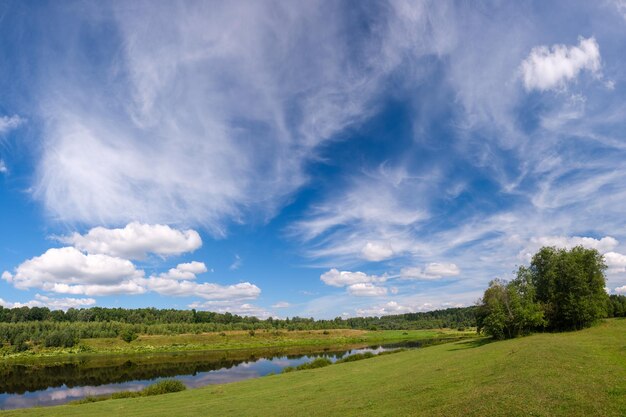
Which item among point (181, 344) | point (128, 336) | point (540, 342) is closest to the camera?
point (540, 342)

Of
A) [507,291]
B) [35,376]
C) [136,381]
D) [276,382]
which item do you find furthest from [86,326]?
[507,291]

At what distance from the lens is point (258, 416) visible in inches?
1062

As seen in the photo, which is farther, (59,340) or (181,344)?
(181,344)

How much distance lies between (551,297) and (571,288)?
14.1ft

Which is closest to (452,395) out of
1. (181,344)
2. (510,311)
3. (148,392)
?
(148,392)

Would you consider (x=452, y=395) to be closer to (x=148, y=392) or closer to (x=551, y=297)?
(x=148, y=392)

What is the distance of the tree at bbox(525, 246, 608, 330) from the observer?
6794 cm

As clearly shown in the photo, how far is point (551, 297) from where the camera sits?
241 ft

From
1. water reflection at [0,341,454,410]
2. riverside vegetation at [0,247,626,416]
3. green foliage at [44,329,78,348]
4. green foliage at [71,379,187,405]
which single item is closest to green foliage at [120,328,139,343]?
riverside vegetation at [0,247,626,416]

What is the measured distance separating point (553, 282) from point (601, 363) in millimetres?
55699

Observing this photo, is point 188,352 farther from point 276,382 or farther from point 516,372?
point 516,372

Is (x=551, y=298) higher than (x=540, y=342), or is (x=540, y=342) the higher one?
(x=551, y=298)

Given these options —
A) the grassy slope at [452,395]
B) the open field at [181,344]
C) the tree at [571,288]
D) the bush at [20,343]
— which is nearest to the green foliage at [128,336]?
the open field at [181,344]

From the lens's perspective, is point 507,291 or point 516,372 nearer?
point 516,372
